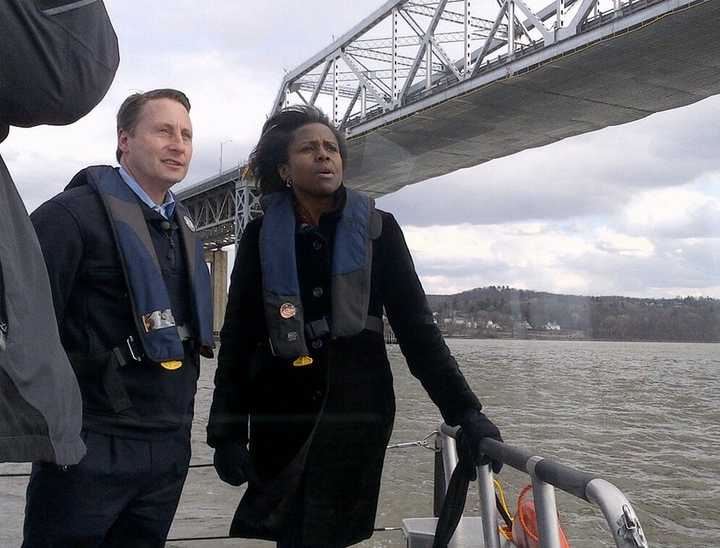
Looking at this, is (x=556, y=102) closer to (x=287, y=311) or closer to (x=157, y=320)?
(x=287, y=311)

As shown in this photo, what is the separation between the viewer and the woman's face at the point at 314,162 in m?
1.90

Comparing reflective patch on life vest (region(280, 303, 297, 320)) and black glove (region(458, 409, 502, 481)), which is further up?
reflective patch on life vest (region(280, 303, 297, 320))

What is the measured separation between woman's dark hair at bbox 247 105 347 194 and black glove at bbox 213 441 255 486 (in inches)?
26.2

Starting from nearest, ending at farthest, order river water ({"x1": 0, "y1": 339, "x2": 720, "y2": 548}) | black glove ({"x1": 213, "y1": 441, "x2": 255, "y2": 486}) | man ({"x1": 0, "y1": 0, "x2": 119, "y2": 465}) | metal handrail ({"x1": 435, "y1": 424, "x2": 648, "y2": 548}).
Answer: man ({"x1": 0, "y1": 0, "x2": 119, "y2": 465}) → metal handrail ({"x1": 435, "y1": 424, "x2": 648, "y2": 548}) → black glove ({"x1": 213, "y1": 441, "x2": 255, "y2": 486}) → river water ({"x1": 0, "y1": 339, "x2": 720, "y2": 548})

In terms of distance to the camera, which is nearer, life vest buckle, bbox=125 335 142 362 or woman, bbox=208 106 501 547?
life vest buckle, bbox=125 335 142 362

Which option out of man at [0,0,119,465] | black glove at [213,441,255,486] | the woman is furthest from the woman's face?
man at [0,0,119,465]

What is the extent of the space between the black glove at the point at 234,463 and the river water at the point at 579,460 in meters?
1.42

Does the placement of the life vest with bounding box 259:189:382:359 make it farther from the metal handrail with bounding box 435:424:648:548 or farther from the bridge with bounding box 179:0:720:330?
the bridge with bounding box 179:0:720:330

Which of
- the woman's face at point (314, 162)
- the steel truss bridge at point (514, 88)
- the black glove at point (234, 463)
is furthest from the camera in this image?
the steel truss bridge at point (514, 88)

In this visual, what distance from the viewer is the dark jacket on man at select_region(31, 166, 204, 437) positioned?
1.56 meters

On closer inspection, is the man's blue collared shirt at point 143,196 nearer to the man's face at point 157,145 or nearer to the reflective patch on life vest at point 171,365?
the man's face at point 157,145

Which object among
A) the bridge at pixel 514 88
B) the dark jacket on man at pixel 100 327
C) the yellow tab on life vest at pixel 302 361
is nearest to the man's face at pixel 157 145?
the dark jacket on man at pixel 100 327

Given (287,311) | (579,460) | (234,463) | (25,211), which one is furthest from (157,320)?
(579,460)

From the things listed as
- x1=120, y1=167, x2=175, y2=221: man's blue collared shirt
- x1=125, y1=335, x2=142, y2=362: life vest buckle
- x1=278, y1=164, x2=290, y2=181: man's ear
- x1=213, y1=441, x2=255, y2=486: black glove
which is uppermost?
x1=278, y1=164, x2=290, y2=181: man's ear
